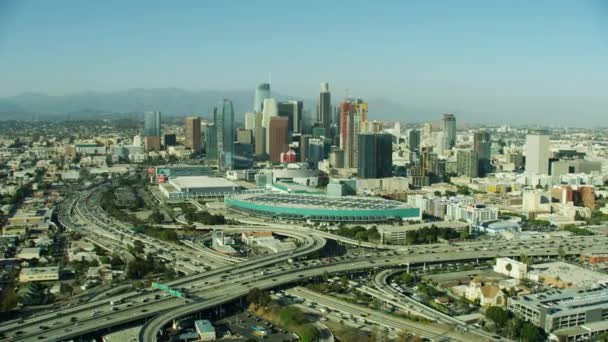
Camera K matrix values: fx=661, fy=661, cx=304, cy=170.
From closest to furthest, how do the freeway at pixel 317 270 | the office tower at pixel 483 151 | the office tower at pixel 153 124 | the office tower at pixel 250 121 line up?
the freeway at pixel 317 270
the office tower at pixel 483 151
the office tower at pixel 250 121
the office tower at pixel 153 124

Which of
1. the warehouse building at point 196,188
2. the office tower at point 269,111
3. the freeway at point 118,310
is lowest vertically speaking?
the freeway at point 118,310

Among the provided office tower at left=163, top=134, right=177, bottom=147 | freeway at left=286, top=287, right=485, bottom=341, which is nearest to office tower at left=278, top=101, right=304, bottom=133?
office tower at left=163, top=134, right=177, bottom=147

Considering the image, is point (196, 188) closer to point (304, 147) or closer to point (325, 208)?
point (325, 208)

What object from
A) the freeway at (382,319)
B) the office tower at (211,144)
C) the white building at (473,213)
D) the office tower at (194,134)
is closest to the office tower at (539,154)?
the white building at (473,213)

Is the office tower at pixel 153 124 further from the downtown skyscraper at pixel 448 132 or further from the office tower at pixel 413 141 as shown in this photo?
the downtown skyscraper at pixel 448 132

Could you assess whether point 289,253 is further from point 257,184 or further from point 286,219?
point 257,184

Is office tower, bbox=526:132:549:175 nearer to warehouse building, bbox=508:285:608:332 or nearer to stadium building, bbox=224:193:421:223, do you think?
stadium building, bbox=224:193:421:223
